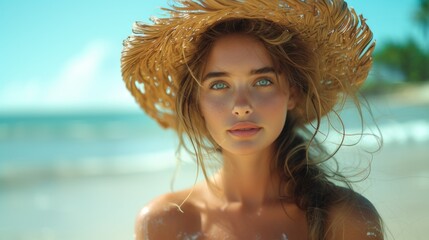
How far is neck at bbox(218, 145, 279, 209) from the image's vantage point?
2480 mm

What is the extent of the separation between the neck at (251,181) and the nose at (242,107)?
1.32 ft

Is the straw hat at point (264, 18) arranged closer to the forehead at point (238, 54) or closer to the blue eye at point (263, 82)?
the forehead at point (238, 54)

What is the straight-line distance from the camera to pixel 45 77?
1531 inches

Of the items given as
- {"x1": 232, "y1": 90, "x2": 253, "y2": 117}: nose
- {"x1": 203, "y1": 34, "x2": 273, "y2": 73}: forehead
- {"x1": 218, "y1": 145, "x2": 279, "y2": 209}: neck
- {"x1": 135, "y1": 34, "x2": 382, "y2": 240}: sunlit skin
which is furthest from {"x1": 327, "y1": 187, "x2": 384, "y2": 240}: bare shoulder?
{"x1": 203, "y1": 34, "x2": 273, "y2": 73}: forehead

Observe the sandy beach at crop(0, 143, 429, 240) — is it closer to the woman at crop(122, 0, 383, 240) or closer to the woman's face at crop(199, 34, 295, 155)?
the woman at crop(122, 0, 383, 240)

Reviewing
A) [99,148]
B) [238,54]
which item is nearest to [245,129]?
[238,54]

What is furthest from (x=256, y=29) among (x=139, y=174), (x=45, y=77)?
(x=45, y=77)

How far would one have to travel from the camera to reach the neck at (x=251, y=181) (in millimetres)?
2480

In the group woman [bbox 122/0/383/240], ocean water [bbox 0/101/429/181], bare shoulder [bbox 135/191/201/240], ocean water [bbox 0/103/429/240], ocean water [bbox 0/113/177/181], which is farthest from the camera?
ocean water [bbox 0/113/177/181]

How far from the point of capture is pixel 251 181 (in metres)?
2.49

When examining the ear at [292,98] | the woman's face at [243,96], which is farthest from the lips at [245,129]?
the ear at [292,98]

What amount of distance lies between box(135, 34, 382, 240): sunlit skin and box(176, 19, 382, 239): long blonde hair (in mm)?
47

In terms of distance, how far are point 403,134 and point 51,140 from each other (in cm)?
1167

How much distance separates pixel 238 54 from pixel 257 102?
0.81 ft
